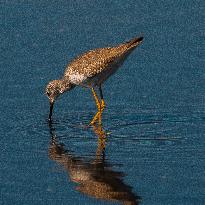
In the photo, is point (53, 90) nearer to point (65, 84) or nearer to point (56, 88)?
point (56, 88)

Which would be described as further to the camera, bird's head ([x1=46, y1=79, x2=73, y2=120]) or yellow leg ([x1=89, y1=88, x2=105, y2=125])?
bird's head ([x1=46, y1=79, x2=73, y2=120])

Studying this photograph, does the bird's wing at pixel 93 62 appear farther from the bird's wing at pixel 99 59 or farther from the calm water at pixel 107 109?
the calm water at pixel 107 109

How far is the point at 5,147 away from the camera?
9148mm

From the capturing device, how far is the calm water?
800cm

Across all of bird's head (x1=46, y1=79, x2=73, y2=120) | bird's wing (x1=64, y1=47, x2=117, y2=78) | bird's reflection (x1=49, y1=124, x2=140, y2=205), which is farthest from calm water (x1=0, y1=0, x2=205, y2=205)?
bird's wing (x1=64, y1=47, x2=117, y2=78)

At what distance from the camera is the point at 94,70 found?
10.8 metres

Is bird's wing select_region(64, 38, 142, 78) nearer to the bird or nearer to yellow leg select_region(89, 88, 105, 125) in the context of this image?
the bird

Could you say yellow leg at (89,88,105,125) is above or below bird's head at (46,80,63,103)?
below

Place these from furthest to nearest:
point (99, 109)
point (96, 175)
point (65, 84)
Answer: point (65, 84)
point (99, 109)
point (96, 175)

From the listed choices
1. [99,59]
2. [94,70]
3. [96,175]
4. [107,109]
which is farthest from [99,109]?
[96,175]

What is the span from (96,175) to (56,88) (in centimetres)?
278

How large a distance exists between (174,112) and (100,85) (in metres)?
1.21

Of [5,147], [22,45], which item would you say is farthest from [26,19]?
[5,147]

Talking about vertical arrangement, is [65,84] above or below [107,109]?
above
